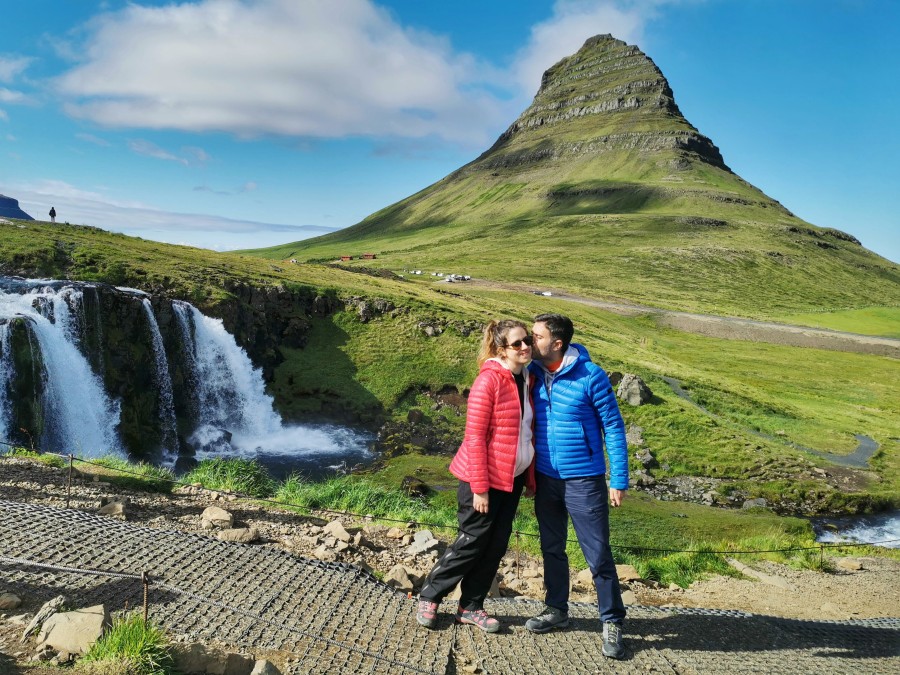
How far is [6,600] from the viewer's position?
18.3 ft

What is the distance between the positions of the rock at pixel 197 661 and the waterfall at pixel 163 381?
25858 millimetres

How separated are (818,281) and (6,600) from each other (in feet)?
527

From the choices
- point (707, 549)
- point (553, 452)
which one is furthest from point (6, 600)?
point (707, 549)

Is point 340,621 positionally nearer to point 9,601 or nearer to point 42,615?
point 42,615

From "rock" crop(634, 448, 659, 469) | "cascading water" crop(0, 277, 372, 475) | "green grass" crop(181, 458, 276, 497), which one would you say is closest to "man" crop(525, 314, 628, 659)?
"green grass" crop(181, 458, 276, 497)

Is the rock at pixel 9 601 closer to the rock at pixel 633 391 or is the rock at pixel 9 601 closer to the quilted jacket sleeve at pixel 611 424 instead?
the quilted jacket sleeve at pixel 611 424

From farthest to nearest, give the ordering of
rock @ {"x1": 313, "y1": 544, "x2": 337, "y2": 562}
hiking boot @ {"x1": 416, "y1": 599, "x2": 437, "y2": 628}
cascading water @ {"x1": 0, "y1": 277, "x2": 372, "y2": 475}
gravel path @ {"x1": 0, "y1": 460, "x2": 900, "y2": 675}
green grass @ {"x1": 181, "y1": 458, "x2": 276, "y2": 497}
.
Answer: cascading water @ {"x1": 0, "y1": 277, "x2": 372, "y2": 475} < green grass @ {"x1": 181, "y1": 458, "x2": 276, "y2": 497} < rock @ {"x1": 313, "y1": 544, "x2": 337, "y2": 562} < hiking boot @ {"x1": 416, "y1": 599, "x2": 437, "y2": 628} < gravel path @ {"x1": 0, "y1": 460, "x2": 900, "y2": 675}

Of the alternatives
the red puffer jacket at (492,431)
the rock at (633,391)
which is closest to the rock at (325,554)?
the red puffer jacket at (492,431)

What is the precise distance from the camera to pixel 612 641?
625cm

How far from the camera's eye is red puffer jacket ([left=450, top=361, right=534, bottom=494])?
6.05 metres

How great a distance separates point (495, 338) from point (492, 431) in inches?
41.3

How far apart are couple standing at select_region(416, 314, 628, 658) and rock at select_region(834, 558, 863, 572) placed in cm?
984

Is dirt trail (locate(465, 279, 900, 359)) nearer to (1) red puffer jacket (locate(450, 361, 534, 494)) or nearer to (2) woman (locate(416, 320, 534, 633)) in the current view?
(2) woman (locate(416, 320, 534, 633))

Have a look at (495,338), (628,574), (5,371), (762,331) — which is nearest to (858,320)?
(762,331)
